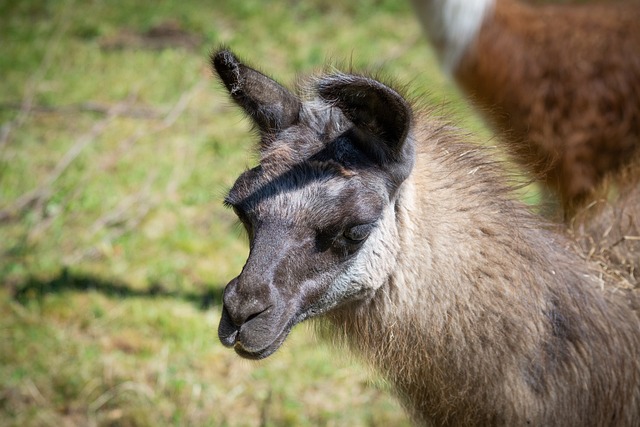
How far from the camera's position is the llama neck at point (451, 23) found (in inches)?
186

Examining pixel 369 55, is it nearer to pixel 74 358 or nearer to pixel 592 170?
pixel 592 170

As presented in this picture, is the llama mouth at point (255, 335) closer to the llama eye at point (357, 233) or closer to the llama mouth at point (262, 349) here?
the llama mouth at point (262, 349)

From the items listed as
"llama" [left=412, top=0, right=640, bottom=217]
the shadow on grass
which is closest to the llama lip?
"llama" [left=412, top=0, right=640, bottom=217]

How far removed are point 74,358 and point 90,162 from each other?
220 cm

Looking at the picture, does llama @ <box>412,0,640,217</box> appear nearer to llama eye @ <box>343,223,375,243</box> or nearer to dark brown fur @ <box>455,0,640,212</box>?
dark brown fur @ <box>455,0,640,212</box>

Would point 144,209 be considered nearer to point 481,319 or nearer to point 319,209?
point 319,209

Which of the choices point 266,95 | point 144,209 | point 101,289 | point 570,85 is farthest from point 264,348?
point 144,209

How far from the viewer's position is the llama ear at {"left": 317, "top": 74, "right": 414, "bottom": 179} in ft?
7.11

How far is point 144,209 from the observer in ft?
17.8

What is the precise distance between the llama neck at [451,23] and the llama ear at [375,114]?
103 inches

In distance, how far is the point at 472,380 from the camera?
2420 mm

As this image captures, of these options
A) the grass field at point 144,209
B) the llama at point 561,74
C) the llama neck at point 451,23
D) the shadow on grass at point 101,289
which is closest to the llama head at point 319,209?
the grass field at point 144,209

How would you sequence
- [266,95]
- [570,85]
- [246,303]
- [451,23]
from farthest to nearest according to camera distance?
[451,23] → [570,85] → [266,95] → [246,303]

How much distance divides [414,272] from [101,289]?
2.86 m
